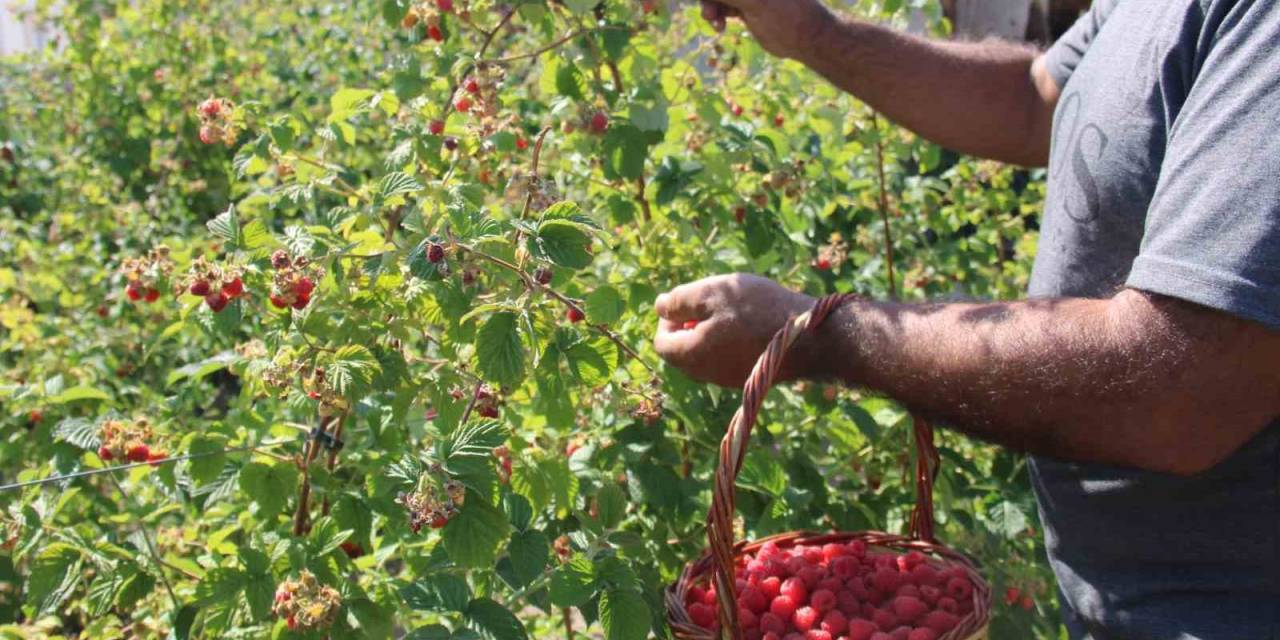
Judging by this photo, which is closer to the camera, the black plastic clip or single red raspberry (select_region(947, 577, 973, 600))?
single red raspberry (select_region(947, 577, 973, 600))

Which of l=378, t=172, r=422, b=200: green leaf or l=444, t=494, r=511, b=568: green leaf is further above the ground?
l=378, t=172, r=422, b=200: green leaf

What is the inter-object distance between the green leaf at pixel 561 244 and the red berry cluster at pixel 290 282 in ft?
0.97

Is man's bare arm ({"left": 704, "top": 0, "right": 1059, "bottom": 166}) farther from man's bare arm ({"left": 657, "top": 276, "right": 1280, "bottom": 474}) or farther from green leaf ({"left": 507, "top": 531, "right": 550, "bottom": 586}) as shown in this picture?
green leaf ({"left": 507, "top": 531, "right": 550, "bottom": 586})

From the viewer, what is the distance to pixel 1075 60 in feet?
6.71

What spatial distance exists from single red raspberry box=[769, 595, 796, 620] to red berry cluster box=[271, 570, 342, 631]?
55cm

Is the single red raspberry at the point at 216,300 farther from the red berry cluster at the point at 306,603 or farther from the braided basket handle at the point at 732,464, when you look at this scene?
the braided basket handle at the point at 732,464

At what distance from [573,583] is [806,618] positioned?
0.30 meters


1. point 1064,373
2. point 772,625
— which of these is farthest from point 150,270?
point 1064,373

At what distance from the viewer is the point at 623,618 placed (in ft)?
4.92

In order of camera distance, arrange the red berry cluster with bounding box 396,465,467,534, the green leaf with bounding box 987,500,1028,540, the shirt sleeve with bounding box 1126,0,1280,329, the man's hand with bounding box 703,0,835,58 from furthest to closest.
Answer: the green leaf with bounding box 987,500,1028,540 < the man's hand with bounding box 703,0,835,58 < the red berry cluster with bounding box 396,465,467,534 < the shirt sleeve with bounding box 1126,0,1280,329

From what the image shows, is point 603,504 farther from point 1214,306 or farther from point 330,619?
point 1214,306

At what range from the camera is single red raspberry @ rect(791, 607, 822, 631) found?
4.97 feet

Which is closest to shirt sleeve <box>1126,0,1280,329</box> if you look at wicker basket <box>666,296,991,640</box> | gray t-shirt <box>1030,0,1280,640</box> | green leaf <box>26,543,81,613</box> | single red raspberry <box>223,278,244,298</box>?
gray t-shirt <box>1030,0,1280,640</box>

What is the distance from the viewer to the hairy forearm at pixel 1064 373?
128 centimetres
